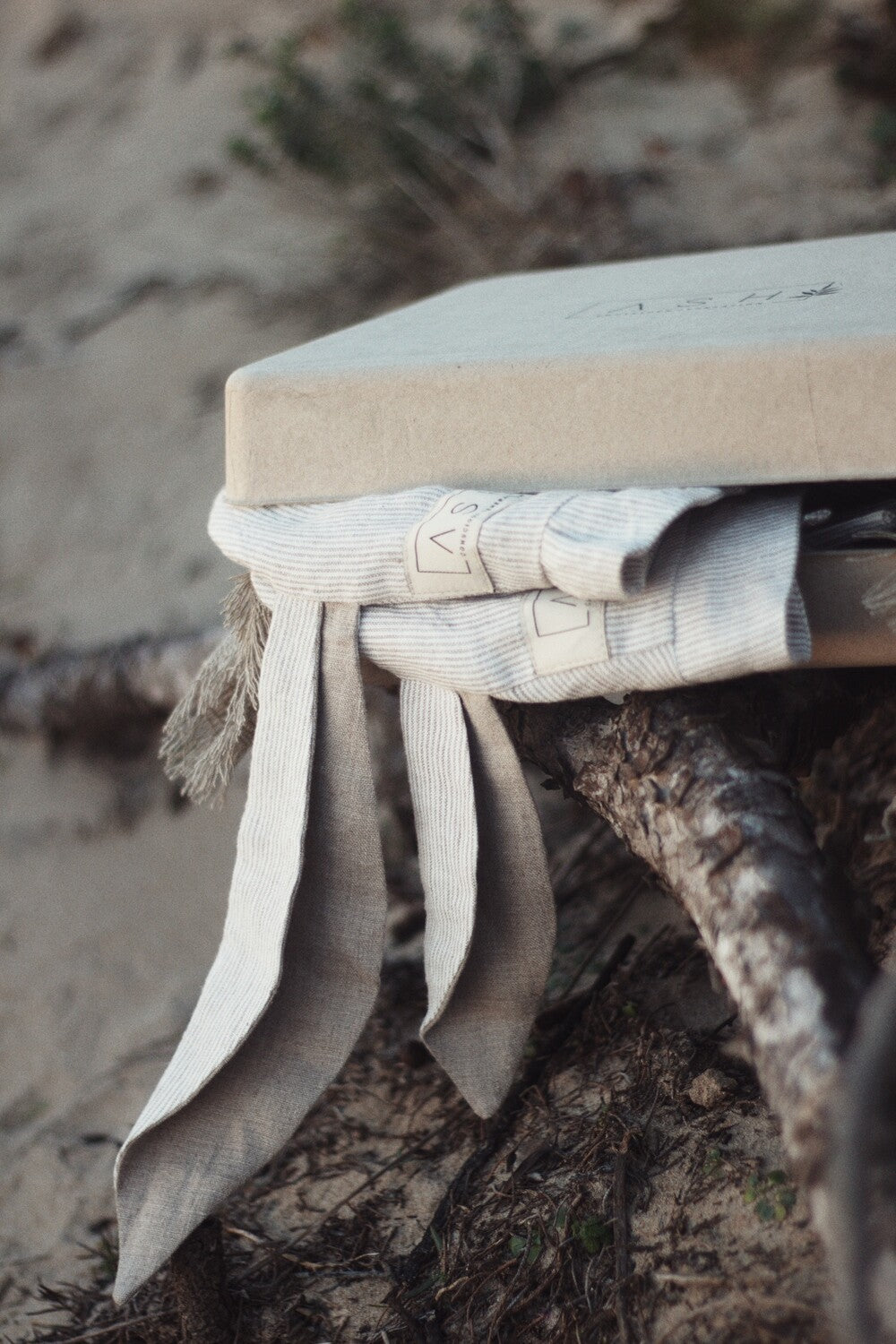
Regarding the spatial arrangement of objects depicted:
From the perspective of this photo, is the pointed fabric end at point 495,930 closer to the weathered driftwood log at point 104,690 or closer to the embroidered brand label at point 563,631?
the embroidered brand label at point 563,631

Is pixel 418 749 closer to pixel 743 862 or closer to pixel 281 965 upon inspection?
pixel 281 965

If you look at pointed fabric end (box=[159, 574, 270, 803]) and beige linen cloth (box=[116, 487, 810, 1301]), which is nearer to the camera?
beige linen cloth (box=[116, 487, 810, 1301])

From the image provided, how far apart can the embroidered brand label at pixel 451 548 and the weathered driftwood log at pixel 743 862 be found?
0.53 feet

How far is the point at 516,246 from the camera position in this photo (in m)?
2.83

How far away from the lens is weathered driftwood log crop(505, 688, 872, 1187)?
28.6 inches

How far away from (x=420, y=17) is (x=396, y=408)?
112 inches

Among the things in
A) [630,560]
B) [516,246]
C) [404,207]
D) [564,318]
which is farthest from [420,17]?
[630,560]

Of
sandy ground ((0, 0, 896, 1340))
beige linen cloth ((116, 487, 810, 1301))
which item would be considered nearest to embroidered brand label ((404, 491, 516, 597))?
beige linen cloth ((116, 487, 810, 1301))

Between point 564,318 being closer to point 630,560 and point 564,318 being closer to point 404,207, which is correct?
point 630,560

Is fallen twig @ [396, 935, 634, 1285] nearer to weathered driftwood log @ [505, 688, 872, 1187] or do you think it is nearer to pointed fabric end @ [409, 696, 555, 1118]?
pointed fabric end @ [409, 696, 555, 1118]

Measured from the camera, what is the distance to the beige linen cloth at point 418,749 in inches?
36.3

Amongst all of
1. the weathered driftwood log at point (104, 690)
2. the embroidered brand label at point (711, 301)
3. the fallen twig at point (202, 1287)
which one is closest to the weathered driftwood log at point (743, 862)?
the embroidered brand label at point (711, 301)

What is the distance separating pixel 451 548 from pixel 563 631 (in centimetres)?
11

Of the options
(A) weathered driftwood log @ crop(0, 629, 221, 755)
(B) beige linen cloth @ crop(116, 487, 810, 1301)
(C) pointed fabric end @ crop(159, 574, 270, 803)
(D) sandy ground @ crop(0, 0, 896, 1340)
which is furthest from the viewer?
(A) weathered driftwood log @ crop(0, 629, 221, 755)
